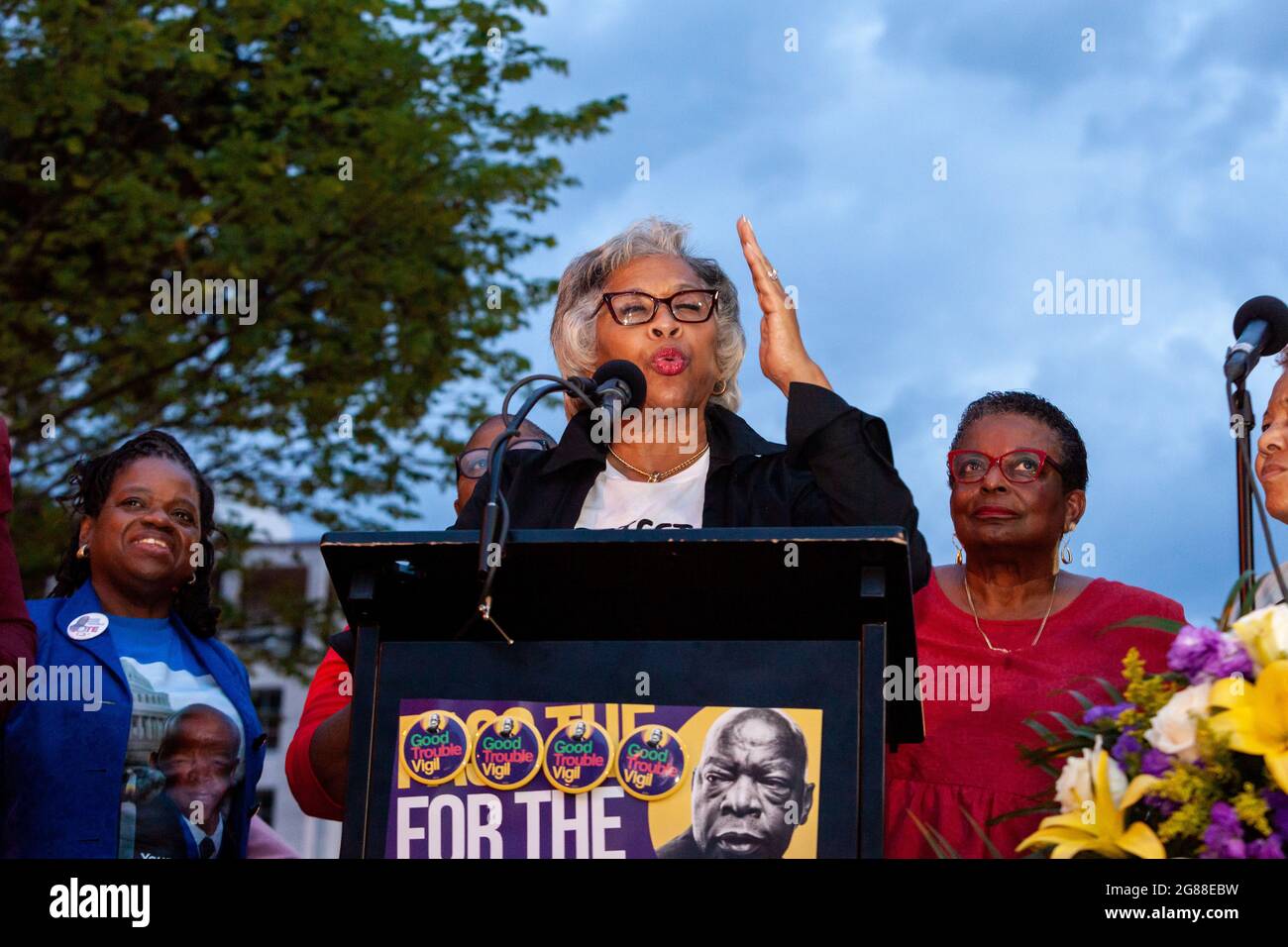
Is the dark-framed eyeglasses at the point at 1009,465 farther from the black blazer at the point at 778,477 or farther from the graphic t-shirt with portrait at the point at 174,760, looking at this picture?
the graphic t-shirt with portrait at the point at 174,760

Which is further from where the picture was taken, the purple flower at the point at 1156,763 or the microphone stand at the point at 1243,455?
the microphone stand at the point at 1243,455

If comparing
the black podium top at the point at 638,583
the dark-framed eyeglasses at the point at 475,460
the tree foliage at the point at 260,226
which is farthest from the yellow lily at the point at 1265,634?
the tree foliage at the point at 260,226

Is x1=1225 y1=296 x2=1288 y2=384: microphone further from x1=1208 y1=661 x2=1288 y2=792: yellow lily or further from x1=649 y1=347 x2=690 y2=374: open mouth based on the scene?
x1=1208 y1=661 x2=1288 y2=792: yellow lily

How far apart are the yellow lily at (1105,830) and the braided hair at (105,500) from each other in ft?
9.45

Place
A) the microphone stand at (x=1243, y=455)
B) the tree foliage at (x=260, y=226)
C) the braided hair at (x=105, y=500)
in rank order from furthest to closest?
the tree foliage at (x=260, y=226)
the braided hair at (x=105, y=500)
the microphone stand at (x=1243, y=455)

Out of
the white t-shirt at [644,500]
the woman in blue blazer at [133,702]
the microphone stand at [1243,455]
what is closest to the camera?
the microphone stand at [1243,455]

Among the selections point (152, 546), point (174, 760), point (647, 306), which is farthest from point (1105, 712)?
point (152, 546)

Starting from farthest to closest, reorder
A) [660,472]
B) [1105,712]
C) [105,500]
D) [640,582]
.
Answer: [105,500] < [660,472] < [640,582] < [1105,712]

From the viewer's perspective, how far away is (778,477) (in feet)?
12.0

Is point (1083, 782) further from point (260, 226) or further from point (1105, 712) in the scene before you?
point (260, 226)

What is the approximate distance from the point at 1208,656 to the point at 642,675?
775mm

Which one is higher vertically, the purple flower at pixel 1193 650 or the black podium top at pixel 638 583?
the black podium top at pixel 638 583

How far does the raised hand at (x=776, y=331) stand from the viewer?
3.41m
